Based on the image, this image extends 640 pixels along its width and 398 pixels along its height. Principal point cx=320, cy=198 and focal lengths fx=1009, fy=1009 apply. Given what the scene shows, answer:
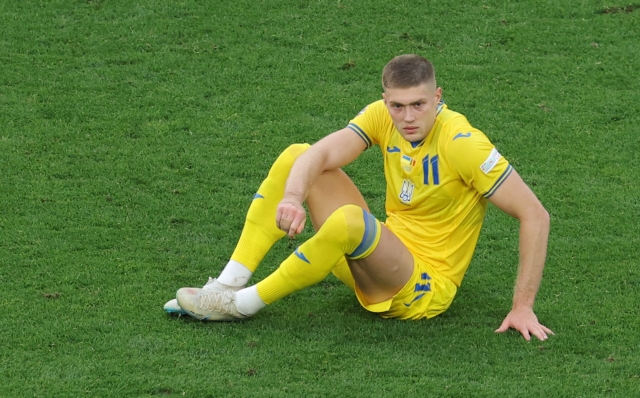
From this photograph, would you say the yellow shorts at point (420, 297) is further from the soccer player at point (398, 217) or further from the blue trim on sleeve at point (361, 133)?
the blue trim on sleeve at point (361, 133)

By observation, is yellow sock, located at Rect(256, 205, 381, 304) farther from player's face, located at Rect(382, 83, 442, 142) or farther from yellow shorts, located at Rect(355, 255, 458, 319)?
player's face, located at Rect(382, 83, 442, 142)

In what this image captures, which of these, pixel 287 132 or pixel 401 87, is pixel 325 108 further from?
pixel 401 87

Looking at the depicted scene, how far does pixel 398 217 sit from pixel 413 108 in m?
0.63

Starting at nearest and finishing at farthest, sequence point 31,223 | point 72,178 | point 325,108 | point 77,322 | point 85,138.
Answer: point 77,322, point 31,223, point 72,178, point 85,138, point 325,108

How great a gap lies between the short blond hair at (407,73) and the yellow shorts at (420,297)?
797mm

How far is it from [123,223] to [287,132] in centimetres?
162

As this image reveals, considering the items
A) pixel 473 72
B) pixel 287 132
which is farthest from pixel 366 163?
pixel 473 72

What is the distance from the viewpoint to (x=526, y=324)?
4.48 m

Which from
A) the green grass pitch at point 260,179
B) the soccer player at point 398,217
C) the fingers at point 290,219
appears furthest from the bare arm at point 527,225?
the fingers at point 290,219

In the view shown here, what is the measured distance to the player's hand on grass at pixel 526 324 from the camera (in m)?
4.45

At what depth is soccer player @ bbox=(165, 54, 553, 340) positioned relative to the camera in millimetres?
4328

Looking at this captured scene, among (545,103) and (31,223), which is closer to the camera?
(31,223)

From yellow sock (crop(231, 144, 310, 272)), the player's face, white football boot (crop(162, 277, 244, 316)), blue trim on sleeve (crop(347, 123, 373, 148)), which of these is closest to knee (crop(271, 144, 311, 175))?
yellow sock (crop(231, 144, 310, 272))

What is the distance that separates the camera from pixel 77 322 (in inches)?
178
